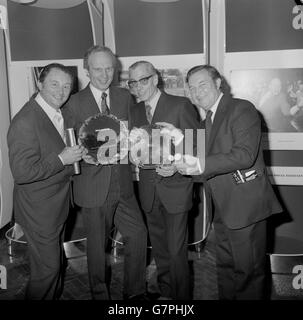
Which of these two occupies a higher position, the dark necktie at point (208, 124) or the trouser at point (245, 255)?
the dark necktie at point (208, 124)

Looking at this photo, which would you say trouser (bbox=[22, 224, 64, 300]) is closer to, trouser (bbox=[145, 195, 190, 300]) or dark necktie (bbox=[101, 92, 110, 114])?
trouser (bbox=[145, 195, 190, 300])

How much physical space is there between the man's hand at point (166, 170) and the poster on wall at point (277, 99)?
1408 mm

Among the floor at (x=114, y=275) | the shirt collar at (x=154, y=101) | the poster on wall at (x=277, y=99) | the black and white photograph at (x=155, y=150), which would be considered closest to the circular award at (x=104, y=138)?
the black and white photograph at (x=155, y=150)

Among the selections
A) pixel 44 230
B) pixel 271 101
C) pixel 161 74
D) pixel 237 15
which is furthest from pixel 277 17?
pixel 44 230

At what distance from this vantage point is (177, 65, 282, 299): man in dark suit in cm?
187

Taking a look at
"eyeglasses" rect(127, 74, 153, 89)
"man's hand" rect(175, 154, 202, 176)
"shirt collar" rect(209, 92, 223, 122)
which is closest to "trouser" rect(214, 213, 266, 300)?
"man's hand" rect(175, 154, 202, 176)

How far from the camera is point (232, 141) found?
6.28ft

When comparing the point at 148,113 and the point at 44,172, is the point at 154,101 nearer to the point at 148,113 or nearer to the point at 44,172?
the point at 148,113

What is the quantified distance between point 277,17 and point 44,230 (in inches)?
98.1

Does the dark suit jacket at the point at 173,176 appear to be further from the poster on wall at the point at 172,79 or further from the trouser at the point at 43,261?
the poster on wall at the point at 172,79

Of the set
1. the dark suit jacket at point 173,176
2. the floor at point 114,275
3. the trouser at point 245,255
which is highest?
the dark suit jacket at point 173,176

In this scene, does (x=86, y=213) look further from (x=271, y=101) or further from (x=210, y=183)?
(x=271, y=101)

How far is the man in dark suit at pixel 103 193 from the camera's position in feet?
6.98

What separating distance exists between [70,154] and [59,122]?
0.23 meters
